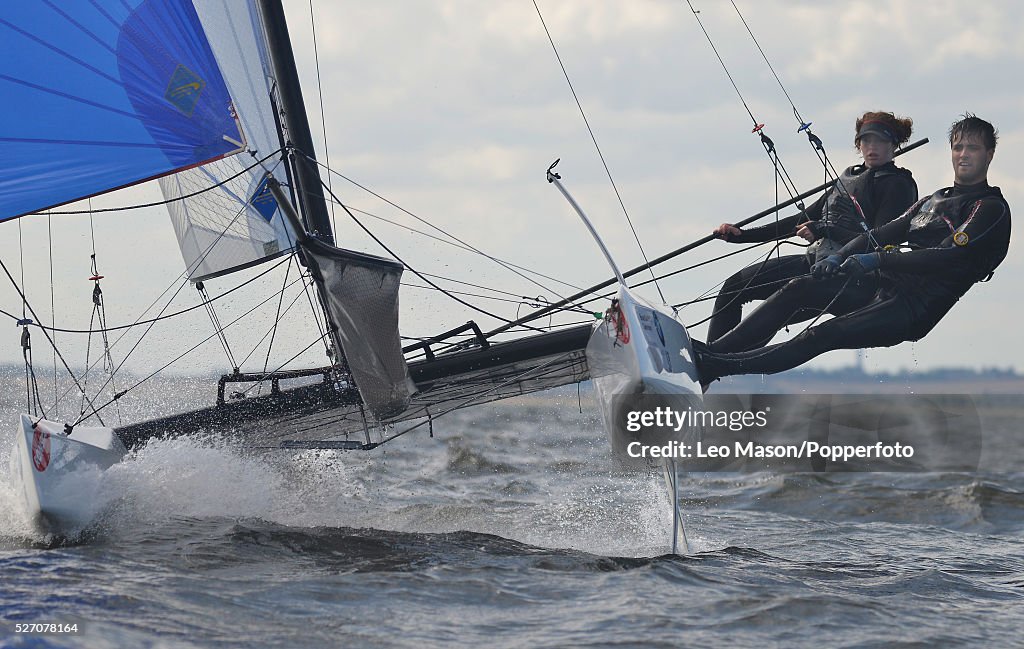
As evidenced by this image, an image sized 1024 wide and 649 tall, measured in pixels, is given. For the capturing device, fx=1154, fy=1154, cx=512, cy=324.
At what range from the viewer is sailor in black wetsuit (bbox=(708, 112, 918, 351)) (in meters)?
5.50

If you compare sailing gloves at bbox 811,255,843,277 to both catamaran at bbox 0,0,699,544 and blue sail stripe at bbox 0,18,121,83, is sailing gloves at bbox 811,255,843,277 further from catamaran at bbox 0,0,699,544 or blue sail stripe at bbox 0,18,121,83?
blue sail stripe at bbox 0,18,121,83

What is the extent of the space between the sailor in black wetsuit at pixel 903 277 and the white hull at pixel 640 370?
0.37 m

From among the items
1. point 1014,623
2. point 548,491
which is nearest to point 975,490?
point 548,491

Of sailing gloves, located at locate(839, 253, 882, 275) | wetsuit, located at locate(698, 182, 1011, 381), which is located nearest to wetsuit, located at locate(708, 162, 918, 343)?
wetsuit, located at locate(698, 182, 1011, 381)

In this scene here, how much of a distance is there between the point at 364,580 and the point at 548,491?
3847 millimetres

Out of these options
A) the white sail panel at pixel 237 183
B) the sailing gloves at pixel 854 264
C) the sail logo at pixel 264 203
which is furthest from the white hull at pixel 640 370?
the sail logo at pixel 264 203

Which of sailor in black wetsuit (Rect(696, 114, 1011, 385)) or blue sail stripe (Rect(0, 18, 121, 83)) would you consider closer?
sailor in black wetsuit (Rect(696, 114, 1011, 385))

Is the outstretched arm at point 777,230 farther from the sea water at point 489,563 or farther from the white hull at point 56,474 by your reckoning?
the white hull at point 56,474

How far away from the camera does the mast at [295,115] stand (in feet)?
19.1

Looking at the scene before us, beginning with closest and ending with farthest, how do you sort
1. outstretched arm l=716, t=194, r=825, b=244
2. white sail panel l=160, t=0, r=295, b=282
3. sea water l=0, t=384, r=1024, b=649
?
sea water l=0, t=384, r=1024, b=649 < outstretched arm l=716, t=194, r=825, b=244 < white sail panel l=160, t=0, r=295, b=282

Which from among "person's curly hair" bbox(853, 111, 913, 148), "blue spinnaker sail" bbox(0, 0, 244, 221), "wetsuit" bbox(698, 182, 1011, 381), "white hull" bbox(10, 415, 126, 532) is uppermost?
"blue spinnaker sail" bbox(0, 0, 244, 221)

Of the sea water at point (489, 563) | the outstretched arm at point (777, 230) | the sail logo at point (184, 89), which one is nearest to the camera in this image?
the sea water at point (489, 563)

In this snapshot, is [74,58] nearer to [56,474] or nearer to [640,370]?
[56,474]

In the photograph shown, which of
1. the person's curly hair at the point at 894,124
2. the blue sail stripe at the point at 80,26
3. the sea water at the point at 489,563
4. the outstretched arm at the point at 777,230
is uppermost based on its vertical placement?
the blue sail stripe at the point at 80,26
